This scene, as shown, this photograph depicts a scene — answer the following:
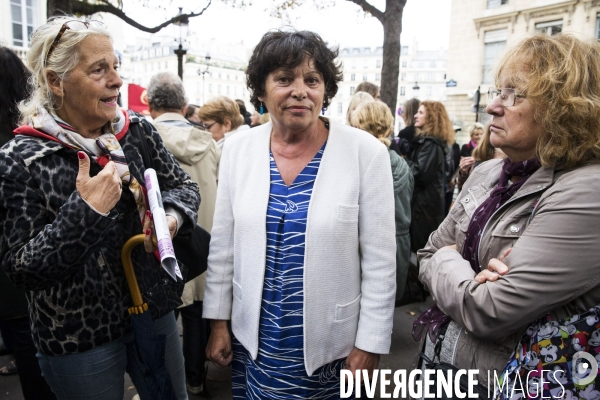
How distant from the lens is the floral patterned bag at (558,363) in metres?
1.29

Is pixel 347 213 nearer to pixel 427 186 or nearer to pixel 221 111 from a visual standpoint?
pixel 221 111

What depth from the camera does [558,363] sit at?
1309 mm

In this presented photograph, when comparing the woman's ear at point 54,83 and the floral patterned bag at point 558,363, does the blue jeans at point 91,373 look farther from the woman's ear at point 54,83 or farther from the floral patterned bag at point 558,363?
the floral patterned bag at point 558,363

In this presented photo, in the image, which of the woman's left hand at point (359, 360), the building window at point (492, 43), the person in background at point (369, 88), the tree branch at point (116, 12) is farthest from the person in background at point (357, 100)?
the building window at point (492, 43)

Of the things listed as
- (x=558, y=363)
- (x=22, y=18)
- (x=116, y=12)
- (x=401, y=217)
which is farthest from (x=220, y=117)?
(x=22, y=18)

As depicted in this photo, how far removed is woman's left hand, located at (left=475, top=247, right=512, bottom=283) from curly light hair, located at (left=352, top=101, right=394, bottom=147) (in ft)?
6.99

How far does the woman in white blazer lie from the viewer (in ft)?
5.62

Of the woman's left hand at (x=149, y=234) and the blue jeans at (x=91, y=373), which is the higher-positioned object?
the woman's left hand at (x=149, y=234)

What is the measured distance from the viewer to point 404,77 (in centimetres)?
10069

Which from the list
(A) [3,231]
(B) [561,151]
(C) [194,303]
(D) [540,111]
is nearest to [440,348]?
(B) [561,151]

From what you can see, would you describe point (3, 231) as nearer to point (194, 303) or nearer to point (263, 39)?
point (263, 39)

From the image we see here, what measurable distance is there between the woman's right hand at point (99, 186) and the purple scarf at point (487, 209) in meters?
1.32

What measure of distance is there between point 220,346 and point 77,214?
2.92 feet

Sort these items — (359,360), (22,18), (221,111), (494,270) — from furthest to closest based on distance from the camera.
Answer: (22,18) → (221,111) → (359,360) → (494,270)
